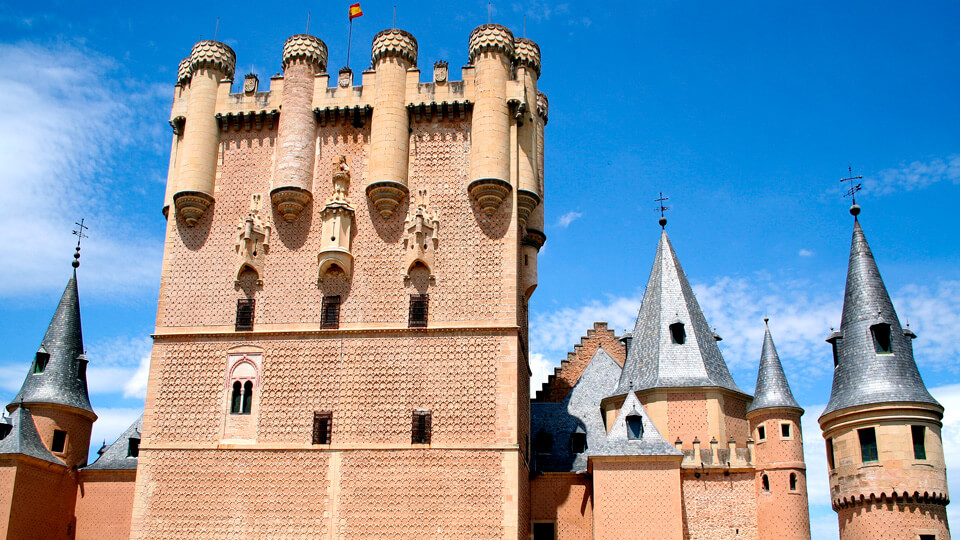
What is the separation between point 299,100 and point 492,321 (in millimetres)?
8733

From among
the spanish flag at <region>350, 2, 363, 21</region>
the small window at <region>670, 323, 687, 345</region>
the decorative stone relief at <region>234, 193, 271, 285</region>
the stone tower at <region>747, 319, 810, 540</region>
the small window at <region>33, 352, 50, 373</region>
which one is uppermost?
the spanish flag at <region>350, 2, 363, 21</region>

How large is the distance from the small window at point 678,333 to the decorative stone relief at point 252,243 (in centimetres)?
1294

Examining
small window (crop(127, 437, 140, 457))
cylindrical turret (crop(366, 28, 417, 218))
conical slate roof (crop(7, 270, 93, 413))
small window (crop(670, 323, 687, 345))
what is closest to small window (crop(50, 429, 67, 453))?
conical slate roof (crop(7, 270, 93, 413))

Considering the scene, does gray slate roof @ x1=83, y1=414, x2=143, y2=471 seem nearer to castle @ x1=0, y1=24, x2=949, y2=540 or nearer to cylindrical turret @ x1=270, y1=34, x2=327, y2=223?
castle @ x1=0, y1=24, x2=949, y2=540

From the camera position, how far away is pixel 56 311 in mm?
31453

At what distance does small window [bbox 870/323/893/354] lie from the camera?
973 inches

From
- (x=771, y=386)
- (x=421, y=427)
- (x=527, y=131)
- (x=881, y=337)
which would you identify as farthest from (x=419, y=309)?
(x=881, y=337)

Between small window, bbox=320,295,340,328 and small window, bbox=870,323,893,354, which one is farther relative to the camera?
small window, bbox=870,323,893,354

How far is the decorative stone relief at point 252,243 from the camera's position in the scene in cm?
2500

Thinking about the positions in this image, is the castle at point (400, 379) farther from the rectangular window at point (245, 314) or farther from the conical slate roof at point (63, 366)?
the conical slate roof at point (63, 366)

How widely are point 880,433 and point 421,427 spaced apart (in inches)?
459

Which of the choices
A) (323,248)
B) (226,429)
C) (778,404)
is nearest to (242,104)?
(323,248)

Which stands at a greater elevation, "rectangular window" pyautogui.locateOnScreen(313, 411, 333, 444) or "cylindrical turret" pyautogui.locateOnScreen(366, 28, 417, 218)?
"cylindrical turret" pyautogui.locateOnScreen(366, 28, 417, 218)

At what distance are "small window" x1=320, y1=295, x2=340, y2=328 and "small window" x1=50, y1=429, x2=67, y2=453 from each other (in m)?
10.7
